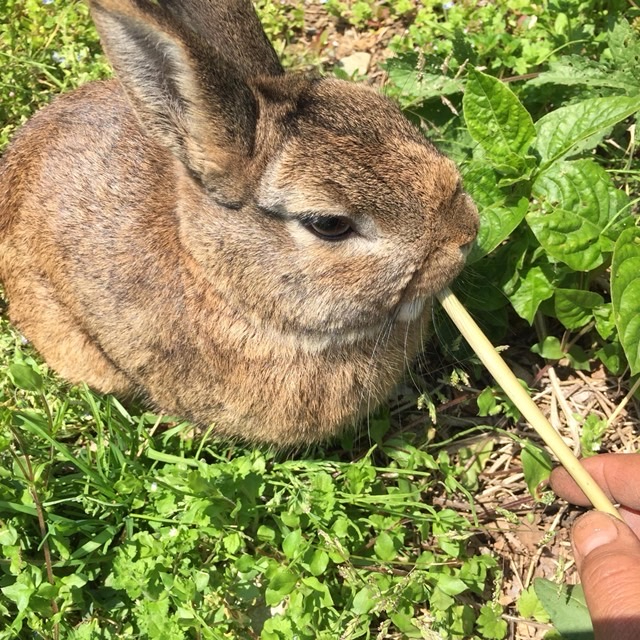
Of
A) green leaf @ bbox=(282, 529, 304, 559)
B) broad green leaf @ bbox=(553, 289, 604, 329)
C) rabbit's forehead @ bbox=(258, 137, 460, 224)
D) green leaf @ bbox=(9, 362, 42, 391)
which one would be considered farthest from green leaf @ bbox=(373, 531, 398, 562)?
green leaf @ bbox=(9, 362, 42, 391)

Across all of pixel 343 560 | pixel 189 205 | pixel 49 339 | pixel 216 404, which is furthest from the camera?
pixel 49 339

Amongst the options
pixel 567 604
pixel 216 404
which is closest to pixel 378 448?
pixel 216 404

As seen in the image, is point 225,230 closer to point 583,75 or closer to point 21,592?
point 21,592

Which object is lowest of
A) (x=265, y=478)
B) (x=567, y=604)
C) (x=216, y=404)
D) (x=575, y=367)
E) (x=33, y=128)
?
(x=567, y=604)

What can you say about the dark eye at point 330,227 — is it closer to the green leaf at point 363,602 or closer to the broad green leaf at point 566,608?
the green leaf at point 363,602

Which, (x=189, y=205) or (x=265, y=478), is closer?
(x=189, y=205)

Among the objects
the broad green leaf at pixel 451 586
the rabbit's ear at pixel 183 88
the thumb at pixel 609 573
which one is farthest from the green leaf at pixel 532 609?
the rabbit's ear at pixel 183 88

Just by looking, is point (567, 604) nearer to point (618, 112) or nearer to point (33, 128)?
point (618, 112)
